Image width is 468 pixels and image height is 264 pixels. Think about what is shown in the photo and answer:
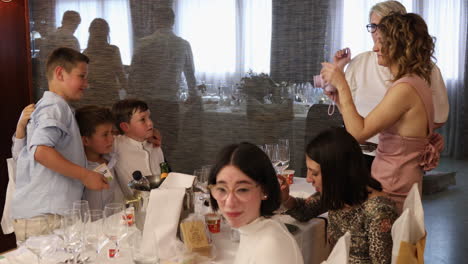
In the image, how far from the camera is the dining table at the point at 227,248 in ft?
5.69

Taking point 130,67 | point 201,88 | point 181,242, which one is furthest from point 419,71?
point 130,67

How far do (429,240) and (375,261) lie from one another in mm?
2233

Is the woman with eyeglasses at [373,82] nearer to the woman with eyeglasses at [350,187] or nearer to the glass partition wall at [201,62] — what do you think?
the glass partition wall at [201,62]

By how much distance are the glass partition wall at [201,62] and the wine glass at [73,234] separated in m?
2.60

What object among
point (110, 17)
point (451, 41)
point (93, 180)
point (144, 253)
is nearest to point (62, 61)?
point (93, 180)

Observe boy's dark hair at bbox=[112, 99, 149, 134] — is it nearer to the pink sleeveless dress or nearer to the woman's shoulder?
the pink sleeveless dress

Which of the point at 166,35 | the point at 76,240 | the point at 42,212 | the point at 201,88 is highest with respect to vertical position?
the point at 166,35

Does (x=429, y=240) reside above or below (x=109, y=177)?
below

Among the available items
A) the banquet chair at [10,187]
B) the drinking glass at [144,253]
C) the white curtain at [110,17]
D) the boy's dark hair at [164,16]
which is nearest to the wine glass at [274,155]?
the drinking glass at [144,253]

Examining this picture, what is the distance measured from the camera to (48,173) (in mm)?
2633

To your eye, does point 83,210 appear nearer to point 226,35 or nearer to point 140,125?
point 140,125

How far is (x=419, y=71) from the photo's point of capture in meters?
2.25

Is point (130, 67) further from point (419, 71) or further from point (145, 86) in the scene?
point (419, 71)

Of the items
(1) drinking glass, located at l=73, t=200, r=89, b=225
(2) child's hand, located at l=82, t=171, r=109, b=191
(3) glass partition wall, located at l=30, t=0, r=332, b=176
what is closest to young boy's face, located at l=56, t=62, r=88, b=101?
(2) child's hand, located at l=82, t=171, r=109, b=191
